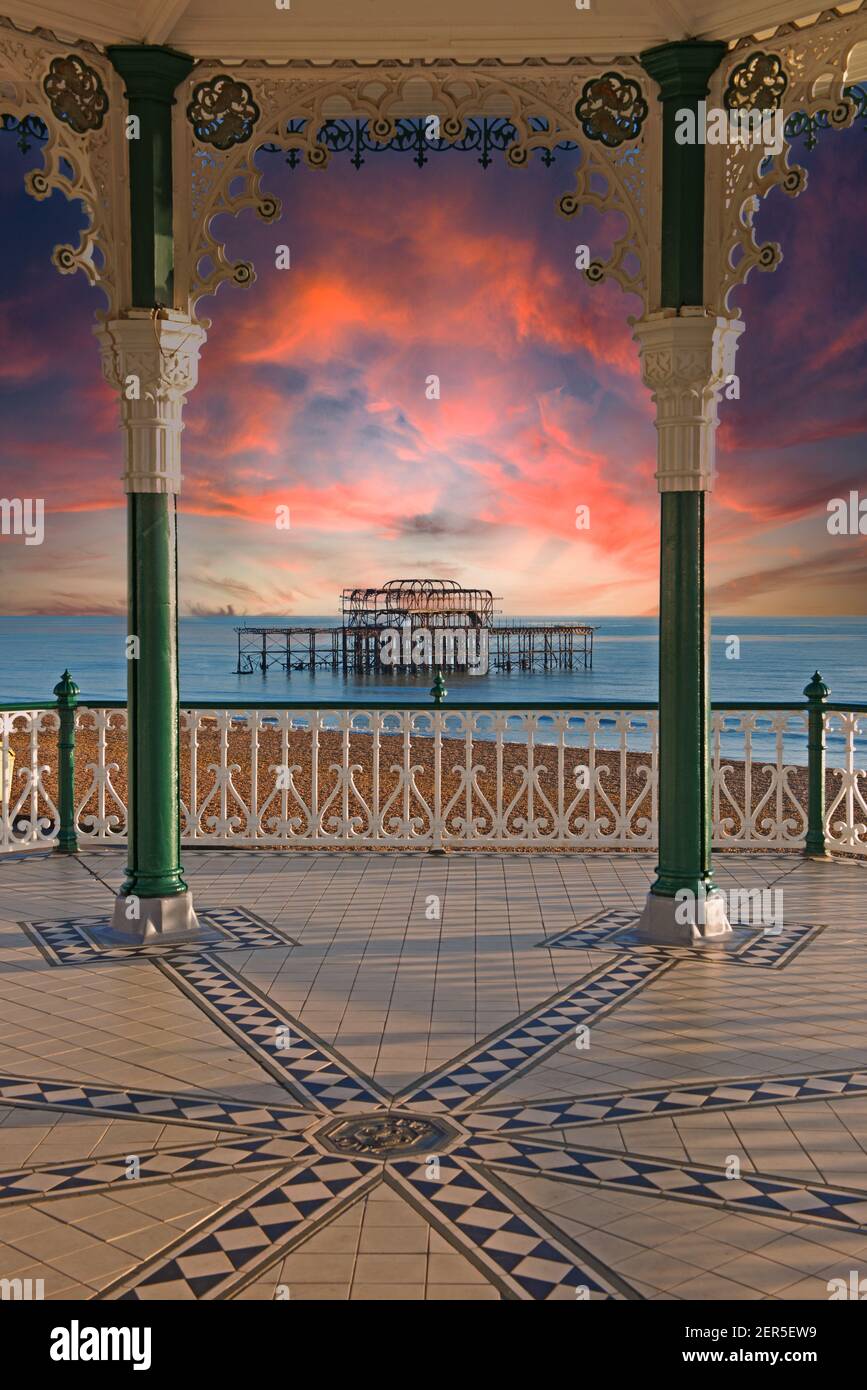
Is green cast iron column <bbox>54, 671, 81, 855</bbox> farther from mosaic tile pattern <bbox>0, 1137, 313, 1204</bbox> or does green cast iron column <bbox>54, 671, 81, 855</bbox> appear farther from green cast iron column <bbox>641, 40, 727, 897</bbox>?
A: mosaic tile pattern <bbox>0, 1137, 313, 1204</bbox>

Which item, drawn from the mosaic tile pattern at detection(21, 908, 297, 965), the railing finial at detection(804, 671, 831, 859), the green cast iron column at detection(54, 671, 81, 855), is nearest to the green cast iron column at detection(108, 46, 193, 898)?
the mosaic tile pattern at detection(21, 908, 297, 965)

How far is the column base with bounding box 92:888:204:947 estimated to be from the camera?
5605 mm

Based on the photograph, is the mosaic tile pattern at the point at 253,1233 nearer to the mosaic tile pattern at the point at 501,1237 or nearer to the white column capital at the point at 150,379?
the mosaic tile pattern at the point at 501,1237

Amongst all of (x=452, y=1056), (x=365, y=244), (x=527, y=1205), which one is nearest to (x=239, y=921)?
(x=452, y=1056)

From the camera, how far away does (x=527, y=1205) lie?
9.85 ft

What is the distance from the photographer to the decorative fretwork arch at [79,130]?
5312 mm

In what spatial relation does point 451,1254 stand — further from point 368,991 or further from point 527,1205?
point 368,991

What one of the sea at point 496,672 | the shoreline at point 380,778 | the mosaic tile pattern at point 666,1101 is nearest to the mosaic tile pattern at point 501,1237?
the mosaic tile pattern at point 666,1101

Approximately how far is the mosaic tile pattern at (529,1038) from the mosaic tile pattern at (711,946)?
0.22 m

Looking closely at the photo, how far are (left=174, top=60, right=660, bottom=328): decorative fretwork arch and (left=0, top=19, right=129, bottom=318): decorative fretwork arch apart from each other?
0.25m

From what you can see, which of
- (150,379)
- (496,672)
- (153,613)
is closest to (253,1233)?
(153,613)

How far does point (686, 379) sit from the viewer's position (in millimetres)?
5590

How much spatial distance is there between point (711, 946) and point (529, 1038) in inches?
60.9

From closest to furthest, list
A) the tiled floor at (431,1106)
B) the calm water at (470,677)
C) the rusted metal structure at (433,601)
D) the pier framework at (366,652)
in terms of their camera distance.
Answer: the tiled floor at (431,1106), the rusted metal structure at (433,601), the calm water at (470,677), the pier framework at (366,652)
